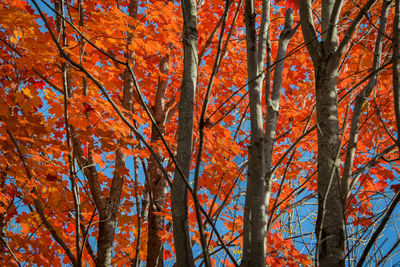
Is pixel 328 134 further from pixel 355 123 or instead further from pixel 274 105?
pixel 274 105

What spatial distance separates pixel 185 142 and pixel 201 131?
0.13 m

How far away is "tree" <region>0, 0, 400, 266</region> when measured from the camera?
45.5 inches

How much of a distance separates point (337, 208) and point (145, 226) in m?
3.78

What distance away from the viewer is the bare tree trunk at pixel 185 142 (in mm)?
1116

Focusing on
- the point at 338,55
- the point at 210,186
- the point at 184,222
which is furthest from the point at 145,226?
the point at 338,55

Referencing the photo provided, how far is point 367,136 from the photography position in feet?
14.9

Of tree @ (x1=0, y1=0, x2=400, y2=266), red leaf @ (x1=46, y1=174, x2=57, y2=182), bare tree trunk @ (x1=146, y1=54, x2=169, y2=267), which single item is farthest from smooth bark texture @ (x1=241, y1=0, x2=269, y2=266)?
red leaf @ (x1=46, y1=174, x2=57, y2=182)

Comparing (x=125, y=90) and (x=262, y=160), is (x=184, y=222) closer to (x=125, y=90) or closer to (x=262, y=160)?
(x=262, y=160)

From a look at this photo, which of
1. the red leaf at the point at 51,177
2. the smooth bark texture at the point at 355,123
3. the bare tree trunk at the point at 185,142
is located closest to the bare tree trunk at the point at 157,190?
the red leaf at the point at 51,177

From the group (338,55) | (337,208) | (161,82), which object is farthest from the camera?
(161,82)

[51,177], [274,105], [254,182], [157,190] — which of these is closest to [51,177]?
[51,177]

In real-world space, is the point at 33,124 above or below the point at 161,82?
below

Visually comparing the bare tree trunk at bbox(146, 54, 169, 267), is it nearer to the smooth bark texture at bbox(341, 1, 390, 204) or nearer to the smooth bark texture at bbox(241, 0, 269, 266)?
the smooth bark texture at bbox(241, 0, 269, 266)

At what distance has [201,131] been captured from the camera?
1.11 m
